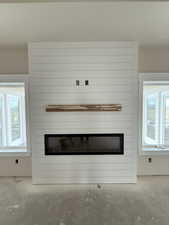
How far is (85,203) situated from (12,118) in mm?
2795

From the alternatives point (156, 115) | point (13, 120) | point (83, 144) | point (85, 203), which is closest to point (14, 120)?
point (13, 120)

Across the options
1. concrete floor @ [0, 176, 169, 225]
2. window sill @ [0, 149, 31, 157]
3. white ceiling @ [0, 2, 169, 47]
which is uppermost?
white ceiling @ [0, 2, 169, 47]

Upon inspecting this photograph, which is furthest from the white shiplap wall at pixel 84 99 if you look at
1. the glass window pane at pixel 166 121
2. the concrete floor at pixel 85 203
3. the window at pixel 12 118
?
the glass window pane at pixel 166 121

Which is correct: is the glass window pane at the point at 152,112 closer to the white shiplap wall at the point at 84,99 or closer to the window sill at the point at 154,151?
the window sill at the point at 154,151

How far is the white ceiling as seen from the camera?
2.33 m

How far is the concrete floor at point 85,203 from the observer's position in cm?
250

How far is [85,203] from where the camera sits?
2914 millimetres

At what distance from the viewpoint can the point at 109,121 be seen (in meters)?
3.56

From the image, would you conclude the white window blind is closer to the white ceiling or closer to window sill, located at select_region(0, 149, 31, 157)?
the white ceiling

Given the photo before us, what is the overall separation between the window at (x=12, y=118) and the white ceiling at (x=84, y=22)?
1.38 meters

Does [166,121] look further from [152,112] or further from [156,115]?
[152,112]

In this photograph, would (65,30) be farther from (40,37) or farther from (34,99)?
(34,99)

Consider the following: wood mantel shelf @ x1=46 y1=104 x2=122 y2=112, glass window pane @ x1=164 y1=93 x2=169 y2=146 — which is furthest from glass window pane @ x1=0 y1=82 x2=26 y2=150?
glass window pane @ x1=164 y1=93 x2=169 y2=146

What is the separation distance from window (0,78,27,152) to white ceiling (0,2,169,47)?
1380 mm
